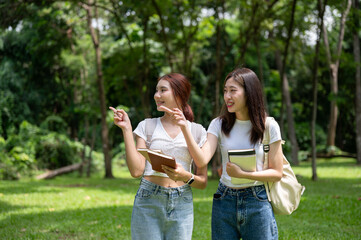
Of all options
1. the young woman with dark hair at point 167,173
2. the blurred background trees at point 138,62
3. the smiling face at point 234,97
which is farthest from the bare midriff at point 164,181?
the blurred background trees at point 138,62

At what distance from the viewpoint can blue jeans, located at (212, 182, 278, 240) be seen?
2445 millimetres

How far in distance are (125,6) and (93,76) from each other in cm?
742

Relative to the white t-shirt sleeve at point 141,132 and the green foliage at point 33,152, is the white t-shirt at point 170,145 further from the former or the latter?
the green foliage at point 33,152

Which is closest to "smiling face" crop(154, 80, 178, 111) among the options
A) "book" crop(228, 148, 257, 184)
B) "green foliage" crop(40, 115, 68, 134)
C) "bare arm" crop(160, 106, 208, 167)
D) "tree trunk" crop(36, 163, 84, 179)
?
"bare arm" crop(160, 106, 208, 167)

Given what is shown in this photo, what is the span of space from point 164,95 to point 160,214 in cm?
78

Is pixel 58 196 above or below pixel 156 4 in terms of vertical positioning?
below

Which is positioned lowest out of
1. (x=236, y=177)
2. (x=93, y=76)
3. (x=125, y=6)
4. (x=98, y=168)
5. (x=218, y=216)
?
→ (x=98, y=168)

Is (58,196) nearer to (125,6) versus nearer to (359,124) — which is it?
(125,6)

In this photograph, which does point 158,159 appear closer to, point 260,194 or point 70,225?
point 260,194

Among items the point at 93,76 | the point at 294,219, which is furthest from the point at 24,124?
the point at 294,219

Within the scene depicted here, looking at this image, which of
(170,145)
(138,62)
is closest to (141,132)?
(170,145)

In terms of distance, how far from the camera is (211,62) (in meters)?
21.7

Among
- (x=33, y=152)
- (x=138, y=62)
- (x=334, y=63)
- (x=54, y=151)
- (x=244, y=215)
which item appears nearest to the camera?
(x=244, y=215)

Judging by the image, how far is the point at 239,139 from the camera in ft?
8.48
